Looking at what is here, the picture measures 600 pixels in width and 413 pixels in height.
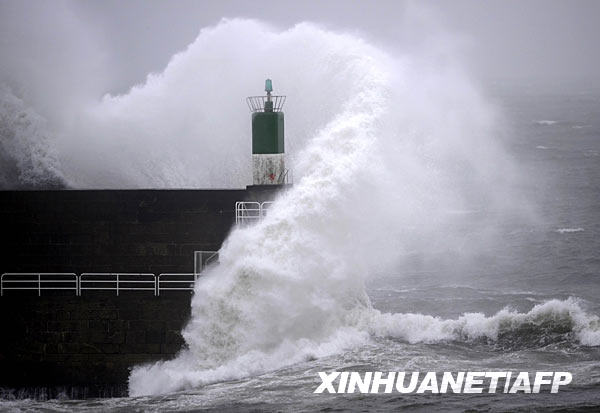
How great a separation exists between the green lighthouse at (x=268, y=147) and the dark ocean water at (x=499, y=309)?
3906mm

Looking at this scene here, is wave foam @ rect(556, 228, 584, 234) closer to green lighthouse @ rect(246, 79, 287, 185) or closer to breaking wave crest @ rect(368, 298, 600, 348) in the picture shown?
breaking wave crest @ rect(368, 298, 600, 348)

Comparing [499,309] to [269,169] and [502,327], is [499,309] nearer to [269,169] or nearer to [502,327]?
[502,327]

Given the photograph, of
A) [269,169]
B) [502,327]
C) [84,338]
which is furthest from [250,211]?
[502,327]


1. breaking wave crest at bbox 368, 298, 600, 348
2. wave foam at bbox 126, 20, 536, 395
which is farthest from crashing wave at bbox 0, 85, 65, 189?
breaking wave crest at bbox 368, 298, 600, 348

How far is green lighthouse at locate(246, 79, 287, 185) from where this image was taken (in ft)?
71.3

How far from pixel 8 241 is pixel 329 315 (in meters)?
6.65

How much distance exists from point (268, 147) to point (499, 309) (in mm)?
8935

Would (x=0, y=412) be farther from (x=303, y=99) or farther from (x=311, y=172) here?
(x=303, y=99)

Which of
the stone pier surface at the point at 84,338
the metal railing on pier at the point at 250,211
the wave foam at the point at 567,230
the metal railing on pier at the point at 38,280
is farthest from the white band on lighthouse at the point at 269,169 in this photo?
the wave foam at the point at 567,230

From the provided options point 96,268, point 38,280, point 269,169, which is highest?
point 269,169

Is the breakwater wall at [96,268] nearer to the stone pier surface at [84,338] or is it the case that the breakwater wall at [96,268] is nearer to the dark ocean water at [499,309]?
the stone pier surface at [84,338]

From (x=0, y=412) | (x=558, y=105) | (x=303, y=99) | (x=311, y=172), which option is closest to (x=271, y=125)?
(x=311, y=172)

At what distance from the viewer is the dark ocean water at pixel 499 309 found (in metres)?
17.4

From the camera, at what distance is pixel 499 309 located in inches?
1086
